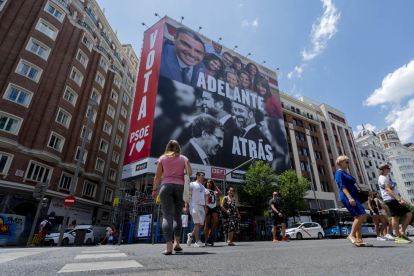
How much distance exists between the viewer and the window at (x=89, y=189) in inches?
995

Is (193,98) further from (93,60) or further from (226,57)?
(93,60)

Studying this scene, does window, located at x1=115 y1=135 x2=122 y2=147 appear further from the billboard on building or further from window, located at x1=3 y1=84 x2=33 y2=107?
window, located at x1=3 y1=84 x2=33 y2=107

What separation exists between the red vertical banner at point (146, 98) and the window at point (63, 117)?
6.20m

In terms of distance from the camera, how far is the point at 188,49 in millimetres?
30078

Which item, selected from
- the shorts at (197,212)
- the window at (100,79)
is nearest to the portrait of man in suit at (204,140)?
the window at (100,79)

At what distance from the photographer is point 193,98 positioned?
89.7 ft

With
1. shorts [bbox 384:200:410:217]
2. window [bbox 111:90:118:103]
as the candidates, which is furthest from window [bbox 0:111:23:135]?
shorts [bbox 384:200:410:217]

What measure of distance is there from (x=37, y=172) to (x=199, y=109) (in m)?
16.9

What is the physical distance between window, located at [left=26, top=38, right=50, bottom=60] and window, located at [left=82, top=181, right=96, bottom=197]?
13.6 m

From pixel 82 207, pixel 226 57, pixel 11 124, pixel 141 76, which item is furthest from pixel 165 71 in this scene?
pixel 82 207

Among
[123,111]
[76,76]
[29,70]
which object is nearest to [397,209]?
[29,70]

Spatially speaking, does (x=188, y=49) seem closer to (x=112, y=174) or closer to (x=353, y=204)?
(x=112, y=174)

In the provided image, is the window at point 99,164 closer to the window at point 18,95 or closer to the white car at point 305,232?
the window at point 18,95

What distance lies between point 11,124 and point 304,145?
134 ft
